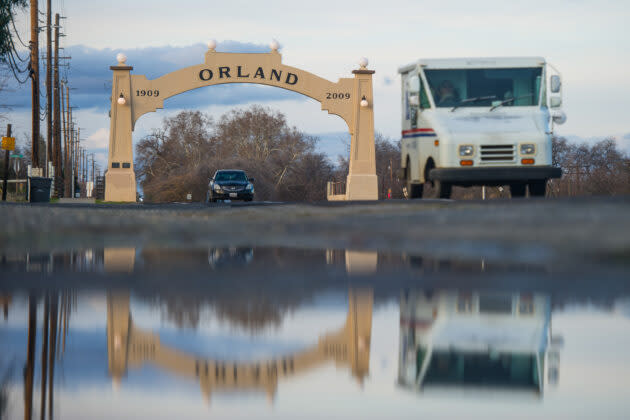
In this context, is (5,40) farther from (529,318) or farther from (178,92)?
(529,318)

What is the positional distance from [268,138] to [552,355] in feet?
323

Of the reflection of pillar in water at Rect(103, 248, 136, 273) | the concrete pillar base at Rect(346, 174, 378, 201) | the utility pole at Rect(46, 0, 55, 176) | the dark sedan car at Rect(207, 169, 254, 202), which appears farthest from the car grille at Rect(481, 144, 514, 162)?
the utility pole at Rect(46, 0, 55, 176)

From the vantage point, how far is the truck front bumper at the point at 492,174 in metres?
17.5

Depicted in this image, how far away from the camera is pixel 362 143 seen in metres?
41.5

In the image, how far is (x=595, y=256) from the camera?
6.27 metres

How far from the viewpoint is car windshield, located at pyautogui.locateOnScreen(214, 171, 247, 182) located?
3444 cm

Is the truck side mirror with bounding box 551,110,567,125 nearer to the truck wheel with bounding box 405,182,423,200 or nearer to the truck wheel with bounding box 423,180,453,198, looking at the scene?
the truck wheel with bounding box 423,180,453,198

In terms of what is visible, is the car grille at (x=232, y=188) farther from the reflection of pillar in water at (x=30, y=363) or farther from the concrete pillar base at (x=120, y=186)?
the reflection of pillar in water at (x=30, y=363)

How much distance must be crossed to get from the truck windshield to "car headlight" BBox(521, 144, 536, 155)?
944mm

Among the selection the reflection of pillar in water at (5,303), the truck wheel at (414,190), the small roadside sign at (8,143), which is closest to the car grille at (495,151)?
the truck wheel at (414,190)

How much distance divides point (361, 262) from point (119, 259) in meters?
1.86

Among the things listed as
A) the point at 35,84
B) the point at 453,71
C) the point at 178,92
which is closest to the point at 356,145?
the point at 178,92

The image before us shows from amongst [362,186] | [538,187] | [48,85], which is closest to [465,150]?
[538,187]

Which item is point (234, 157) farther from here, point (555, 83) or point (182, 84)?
point (555, 83)
